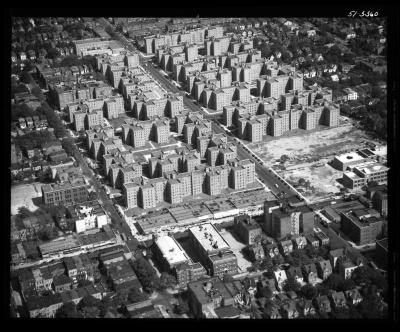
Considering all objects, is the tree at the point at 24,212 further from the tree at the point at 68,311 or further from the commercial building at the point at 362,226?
the commercial building at the point at 362,226

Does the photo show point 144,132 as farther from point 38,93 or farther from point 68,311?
point 68,311

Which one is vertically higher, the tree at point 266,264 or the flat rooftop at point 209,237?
the flat rooftop at point 209,237

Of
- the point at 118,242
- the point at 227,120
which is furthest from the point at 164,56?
the point at 118,242

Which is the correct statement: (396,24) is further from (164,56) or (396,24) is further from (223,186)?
(164,56)

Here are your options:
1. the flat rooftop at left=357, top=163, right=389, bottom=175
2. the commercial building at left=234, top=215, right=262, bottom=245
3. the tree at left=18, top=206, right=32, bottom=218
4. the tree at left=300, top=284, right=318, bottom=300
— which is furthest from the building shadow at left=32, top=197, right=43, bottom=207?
the flat rooftop at left=357, top=163, right=389, bottom=175

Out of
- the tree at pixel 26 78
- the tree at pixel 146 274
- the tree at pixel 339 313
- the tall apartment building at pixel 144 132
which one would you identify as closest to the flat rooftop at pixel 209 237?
the tree at pixel 146 274
